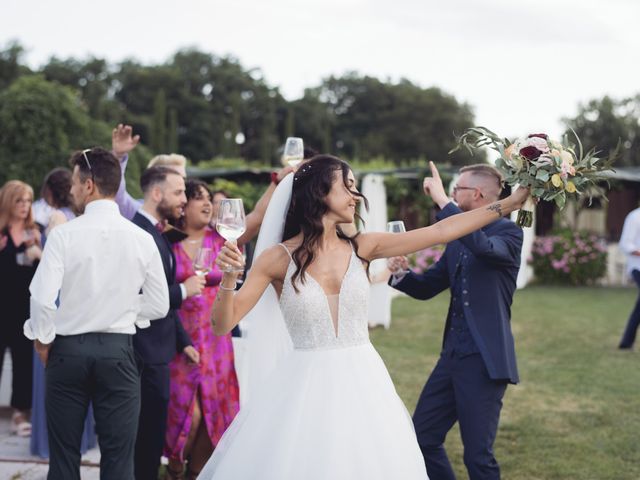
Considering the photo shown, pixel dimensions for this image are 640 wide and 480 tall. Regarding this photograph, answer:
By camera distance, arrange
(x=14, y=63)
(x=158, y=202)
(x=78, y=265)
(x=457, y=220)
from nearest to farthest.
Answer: (x=457, y=220)
(x=78, y=265)
(x=158, y=202)
(x=14, y=63)

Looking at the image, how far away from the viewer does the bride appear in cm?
314

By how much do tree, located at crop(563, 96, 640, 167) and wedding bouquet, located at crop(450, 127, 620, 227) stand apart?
175ft

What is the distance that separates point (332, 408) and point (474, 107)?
6122cm

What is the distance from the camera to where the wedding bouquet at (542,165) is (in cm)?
333

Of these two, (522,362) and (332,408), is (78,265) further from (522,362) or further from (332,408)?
(522,362)

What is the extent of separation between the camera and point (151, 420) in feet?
15.2

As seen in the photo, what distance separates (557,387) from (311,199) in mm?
5954

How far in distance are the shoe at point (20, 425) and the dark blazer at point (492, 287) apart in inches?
151

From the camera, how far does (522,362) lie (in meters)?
9.89

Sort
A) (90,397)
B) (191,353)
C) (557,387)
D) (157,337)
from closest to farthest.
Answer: (90,397)
(157,337)
(191,353)
(557,387)

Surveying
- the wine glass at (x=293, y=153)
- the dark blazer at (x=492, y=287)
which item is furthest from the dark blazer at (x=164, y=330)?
the dark blazer at (x=492, y=287)

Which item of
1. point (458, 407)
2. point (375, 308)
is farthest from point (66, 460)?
point (375, 308)

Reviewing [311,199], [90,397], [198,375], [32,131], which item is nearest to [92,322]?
[90,397]

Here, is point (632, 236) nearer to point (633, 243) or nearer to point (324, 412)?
point (633, 243)
